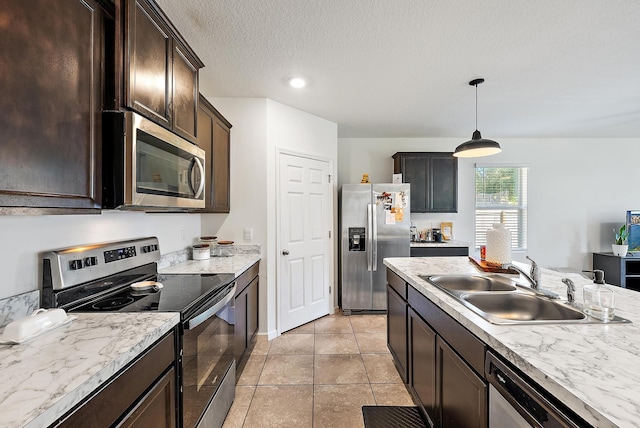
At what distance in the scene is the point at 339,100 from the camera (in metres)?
2.98

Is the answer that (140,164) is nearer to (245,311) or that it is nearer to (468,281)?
(245,311)

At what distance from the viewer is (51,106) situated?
0.93 meters

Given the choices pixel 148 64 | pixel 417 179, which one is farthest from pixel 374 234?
pixel 148 64

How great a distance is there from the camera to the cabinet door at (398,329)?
1959mm

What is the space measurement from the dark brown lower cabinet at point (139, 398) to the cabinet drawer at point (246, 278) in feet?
3.16

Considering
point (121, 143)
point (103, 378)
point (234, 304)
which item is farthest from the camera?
point (234, 304)

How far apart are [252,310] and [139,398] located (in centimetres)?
164

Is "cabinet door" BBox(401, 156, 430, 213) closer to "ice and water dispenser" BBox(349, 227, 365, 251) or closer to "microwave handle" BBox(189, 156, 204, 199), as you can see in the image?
"ice and water dispenser" BBox(349, 227, 365, 251)

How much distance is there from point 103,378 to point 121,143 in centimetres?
87

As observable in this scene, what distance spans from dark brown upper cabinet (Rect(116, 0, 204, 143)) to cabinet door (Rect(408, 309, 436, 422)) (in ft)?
6.10

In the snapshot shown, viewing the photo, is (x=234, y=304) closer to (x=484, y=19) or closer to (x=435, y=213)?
(x=484, y=19)

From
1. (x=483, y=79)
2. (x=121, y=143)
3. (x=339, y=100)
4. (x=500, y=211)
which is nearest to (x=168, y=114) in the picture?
(x=121, y=143)

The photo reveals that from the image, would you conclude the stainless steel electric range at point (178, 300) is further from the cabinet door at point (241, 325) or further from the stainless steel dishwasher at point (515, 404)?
the stainless steel dishwasher at point (515, 404)

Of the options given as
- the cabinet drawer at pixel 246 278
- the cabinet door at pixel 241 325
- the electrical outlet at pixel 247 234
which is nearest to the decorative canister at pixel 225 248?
the electrical outlet at pixel 247 234
